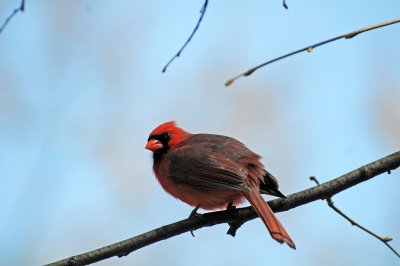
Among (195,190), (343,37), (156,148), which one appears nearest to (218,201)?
(195,190)

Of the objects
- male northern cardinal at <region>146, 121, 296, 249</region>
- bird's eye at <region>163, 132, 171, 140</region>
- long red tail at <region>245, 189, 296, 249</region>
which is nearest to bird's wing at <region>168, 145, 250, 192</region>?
male northern cardinal at <region>146, 121, 296, 249</region>

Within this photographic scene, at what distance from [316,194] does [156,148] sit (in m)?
1.94

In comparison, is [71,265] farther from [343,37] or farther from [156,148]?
[156,148]

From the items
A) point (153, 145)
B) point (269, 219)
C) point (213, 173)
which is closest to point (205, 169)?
point (213, 173)

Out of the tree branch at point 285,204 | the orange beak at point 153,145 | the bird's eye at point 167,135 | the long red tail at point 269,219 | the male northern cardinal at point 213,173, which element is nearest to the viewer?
the tree branch at point 285,204

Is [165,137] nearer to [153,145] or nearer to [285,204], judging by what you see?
[153,145]

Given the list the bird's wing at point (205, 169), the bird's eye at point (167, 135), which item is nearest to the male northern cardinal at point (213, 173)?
the bird's wing at point (205, 169)

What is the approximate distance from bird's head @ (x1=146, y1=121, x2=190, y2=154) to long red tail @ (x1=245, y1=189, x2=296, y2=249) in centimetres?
132

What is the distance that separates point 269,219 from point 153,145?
174 cm

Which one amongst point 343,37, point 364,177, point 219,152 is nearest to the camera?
point 343,37

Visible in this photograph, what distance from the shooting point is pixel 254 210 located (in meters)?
3.46

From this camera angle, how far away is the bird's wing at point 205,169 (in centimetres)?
394

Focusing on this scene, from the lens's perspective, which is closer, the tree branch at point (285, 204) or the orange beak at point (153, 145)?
the tree branch at point (285, 204)

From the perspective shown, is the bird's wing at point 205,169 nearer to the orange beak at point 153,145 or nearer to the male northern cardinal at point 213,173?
the male northern cardinal at point 213,173
